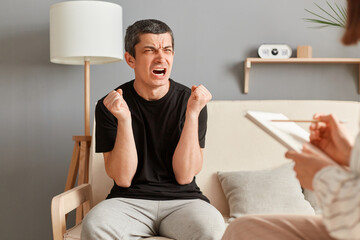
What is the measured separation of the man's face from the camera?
195 centimetres

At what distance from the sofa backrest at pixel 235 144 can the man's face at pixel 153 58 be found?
479 mm

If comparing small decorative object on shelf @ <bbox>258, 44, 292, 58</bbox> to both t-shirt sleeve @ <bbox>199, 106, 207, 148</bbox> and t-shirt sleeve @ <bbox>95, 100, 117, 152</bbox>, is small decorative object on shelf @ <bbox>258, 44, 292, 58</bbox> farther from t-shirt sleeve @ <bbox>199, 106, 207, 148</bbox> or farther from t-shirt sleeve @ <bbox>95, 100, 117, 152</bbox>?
t-shirt sleeve @ <bbox>95, 100, 117, 152</bbox>

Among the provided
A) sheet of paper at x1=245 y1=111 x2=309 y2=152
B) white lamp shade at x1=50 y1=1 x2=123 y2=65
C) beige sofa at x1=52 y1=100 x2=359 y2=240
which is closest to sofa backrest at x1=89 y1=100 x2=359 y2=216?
beige sofa at x1=52 y1=100 x2=359 y2=240

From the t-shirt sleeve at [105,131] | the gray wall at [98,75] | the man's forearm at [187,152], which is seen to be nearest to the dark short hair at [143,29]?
the t-shirt sleeve at [105,131]

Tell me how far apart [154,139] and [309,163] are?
107 centimetres

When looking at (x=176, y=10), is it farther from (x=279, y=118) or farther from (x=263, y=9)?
(x=279, y=118)

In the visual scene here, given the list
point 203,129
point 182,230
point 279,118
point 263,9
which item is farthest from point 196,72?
point 279,118

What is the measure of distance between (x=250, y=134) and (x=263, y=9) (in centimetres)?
94

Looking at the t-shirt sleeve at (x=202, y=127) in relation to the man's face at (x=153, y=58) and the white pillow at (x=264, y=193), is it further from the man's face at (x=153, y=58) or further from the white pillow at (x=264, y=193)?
the white pillow at (x=264, y=193)

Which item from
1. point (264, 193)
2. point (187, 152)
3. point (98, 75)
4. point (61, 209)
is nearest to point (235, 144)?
point (264, 193)

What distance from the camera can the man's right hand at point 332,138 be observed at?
101cm

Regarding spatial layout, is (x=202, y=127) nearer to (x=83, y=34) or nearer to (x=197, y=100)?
(x=197, y=100)

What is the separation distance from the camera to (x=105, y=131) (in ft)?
6.34

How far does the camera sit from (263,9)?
2.85 metres
